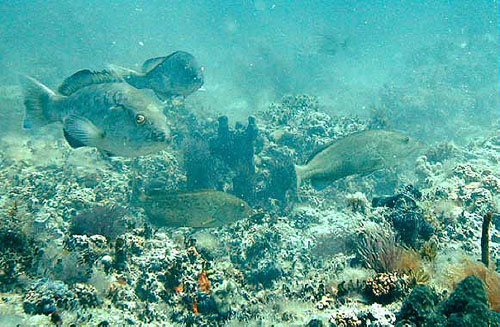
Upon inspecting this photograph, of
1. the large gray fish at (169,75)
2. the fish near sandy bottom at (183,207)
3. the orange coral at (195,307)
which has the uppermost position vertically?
the large gray fish at (169,75)

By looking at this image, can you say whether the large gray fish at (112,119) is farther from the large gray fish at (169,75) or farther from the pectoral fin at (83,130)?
the large gray fish at (169,75)

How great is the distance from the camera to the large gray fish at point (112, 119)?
3.98 metres

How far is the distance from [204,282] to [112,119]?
8.55ft

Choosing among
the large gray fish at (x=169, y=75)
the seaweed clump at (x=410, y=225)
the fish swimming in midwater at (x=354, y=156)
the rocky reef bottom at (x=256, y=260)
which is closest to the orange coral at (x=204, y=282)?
the rocky reef bottom at (x=256, y=260)

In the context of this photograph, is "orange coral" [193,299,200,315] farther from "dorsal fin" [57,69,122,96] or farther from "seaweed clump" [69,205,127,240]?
"dorsal fin" [57,69,122,96]

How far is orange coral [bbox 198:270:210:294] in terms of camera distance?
4.03 meters

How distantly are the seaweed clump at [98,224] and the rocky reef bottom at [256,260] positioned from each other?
0.06 ft

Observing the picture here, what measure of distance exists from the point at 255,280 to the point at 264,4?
119m

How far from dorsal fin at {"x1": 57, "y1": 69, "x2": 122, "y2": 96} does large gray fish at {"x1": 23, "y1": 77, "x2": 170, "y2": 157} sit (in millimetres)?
239

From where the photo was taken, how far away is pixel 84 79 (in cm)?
486

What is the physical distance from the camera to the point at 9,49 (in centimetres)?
3703

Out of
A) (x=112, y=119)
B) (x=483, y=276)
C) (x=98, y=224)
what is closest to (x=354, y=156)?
(x=483, y=276)

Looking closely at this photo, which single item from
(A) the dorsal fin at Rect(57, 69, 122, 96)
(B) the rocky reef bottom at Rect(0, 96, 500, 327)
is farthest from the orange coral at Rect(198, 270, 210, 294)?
(A) the dorsal fin at Rect(57, 69, 122, 96)

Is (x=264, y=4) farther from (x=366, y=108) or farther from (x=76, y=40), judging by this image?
(x=366, y=108)
